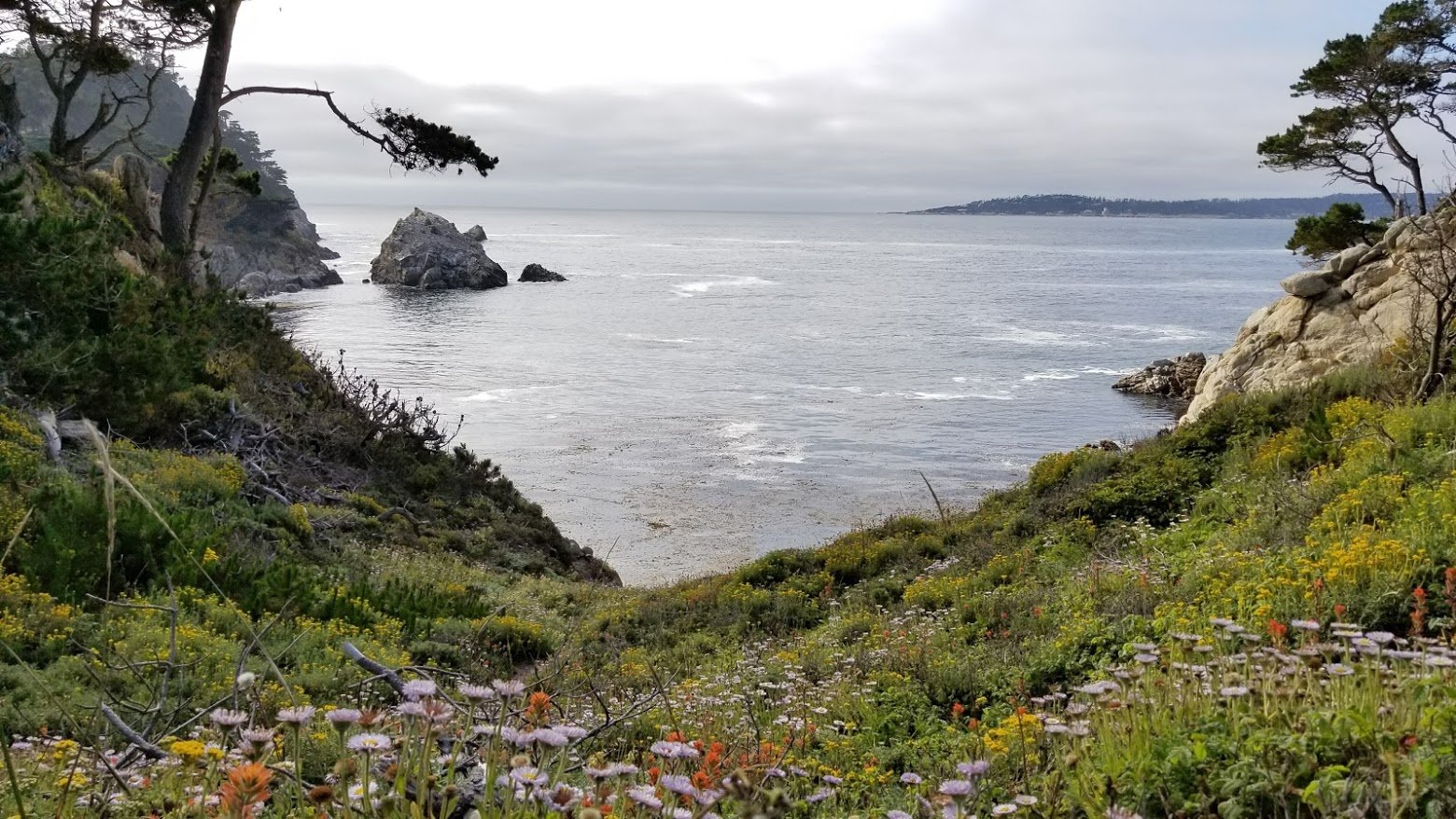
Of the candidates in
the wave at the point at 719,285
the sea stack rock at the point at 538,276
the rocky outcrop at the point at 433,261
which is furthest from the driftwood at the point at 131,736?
the sea stack rock at the point at 538,276

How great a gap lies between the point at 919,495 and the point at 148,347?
17080mm

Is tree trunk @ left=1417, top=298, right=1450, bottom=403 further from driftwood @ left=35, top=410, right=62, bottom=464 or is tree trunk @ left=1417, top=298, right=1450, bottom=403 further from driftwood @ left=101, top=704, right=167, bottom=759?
driftwood @ left=35, top=410, right=62, bottom=464

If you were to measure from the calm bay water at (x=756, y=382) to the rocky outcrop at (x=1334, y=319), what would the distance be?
21.0 ft

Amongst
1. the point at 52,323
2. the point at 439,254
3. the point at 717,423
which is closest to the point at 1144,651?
the point at 52,323

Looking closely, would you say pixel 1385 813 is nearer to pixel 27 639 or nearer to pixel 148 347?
pixel 27 639

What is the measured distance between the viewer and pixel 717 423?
3300 cm

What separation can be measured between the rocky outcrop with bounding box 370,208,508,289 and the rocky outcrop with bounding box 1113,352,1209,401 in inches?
2346

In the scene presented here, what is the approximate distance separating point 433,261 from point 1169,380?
2536 inches

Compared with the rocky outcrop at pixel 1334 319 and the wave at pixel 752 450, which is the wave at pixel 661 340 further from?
the rocky outcrop at pixel 1334 319

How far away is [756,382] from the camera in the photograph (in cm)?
4141

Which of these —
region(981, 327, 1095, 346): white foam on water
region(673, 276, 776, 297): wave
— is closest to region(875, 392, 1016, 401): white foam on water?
region(981, 327, 1095, 346): white foam on water

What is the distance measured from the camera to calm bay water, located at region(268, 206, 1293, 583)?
2395cm

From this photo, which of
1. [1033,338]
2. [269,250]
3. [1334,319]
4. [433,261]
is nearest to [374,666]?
[1334,319]

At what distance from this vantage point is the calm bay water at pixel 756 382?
78.6 feet
